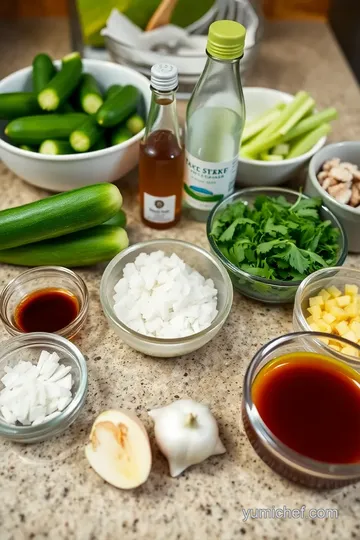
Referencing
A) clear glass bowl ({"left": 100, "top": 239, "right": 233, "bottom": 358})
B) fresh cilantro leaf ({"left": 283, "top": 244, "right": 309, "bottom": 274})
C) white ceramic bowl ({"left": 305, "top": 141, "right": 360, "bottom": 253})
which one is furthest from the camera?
white ceramic bowl ({"left": 305, "top": 141, "right": 360, "bottom": 253})

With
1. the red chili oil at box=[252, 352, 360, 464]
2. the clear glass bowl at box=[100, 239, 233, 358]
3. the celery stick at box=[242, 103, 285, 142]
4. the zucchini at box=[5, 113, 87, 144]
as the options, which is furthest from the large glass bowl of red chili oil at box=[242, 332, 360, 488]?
the zucchini at box=[5, 113, 87, 144]

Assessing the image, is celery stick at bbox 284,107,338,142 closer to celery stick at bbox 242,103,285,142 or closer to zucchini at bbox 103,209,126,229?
celery stick at bbox 242,103,285,142

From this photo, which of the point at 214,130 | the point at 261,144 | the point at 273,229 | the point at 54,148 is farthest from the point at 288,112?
the point at 54,148

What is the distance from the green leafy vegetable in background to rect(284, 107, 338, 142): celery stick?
7.9 inches

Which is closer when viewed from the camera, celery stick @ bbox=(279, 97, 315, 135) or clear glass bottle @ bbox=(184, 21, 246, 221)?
clear glass bottle @ bbox=(184, 21, 246, 221)

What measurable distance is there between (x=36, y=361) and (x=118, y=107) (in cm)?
62

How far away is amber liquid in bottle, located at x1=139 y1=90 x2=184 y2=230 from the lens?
1.11 meters

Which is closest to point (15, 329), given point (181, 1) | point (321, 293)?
point (321, 293)

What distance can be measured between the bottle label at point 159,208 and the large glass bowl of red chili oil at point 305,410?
45cm

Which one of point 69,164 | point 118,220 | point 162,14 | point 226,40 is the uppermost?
point 226,40

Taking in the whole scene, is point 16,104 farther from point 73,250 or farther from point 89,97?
point 73,250

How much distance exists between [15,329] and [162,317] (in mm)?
281

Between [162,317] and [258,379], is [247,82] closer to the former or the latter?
[162,317]

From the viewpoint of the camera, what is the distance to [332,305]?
102 centimetres
